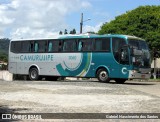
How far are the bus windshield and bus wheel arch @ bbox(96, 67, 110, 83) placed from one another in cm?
190

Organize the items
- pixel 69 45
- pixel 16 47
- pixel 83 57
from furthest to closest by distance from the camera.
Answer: pixel 16 47 → pixel 69 45 → pixel 83 57

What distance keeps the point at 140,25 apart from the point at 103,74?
79.4ft

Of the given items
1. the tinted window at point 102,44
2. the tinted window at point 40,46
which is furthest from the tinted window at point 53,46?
the tinted window at point 102,44

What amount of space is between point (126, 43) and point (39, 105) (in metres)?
14.2

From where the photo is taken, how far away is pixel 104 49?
26625mm

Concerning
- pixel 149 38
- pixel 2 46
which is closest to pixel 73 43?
pixel 149 38

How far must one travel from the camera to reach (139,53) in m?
26.2

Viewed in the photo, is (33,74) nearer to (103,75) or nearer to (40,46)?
(40,46)

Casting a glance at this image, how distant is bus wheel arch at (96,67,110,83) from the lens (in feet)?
87.4

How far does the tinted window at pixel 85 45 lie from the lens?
89.8ft

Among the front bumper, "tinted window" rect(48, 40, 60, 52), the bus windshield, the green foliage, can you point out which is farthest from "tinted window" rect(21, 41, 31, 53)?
the green foliage

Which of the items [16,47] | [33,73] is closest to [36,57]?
[33,73]

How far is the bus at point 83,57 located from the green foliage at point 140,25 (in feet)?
66.7

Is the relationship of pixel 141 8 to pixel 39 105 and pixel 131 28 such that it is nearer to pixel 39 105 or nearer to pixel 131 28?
pixel 131 28
